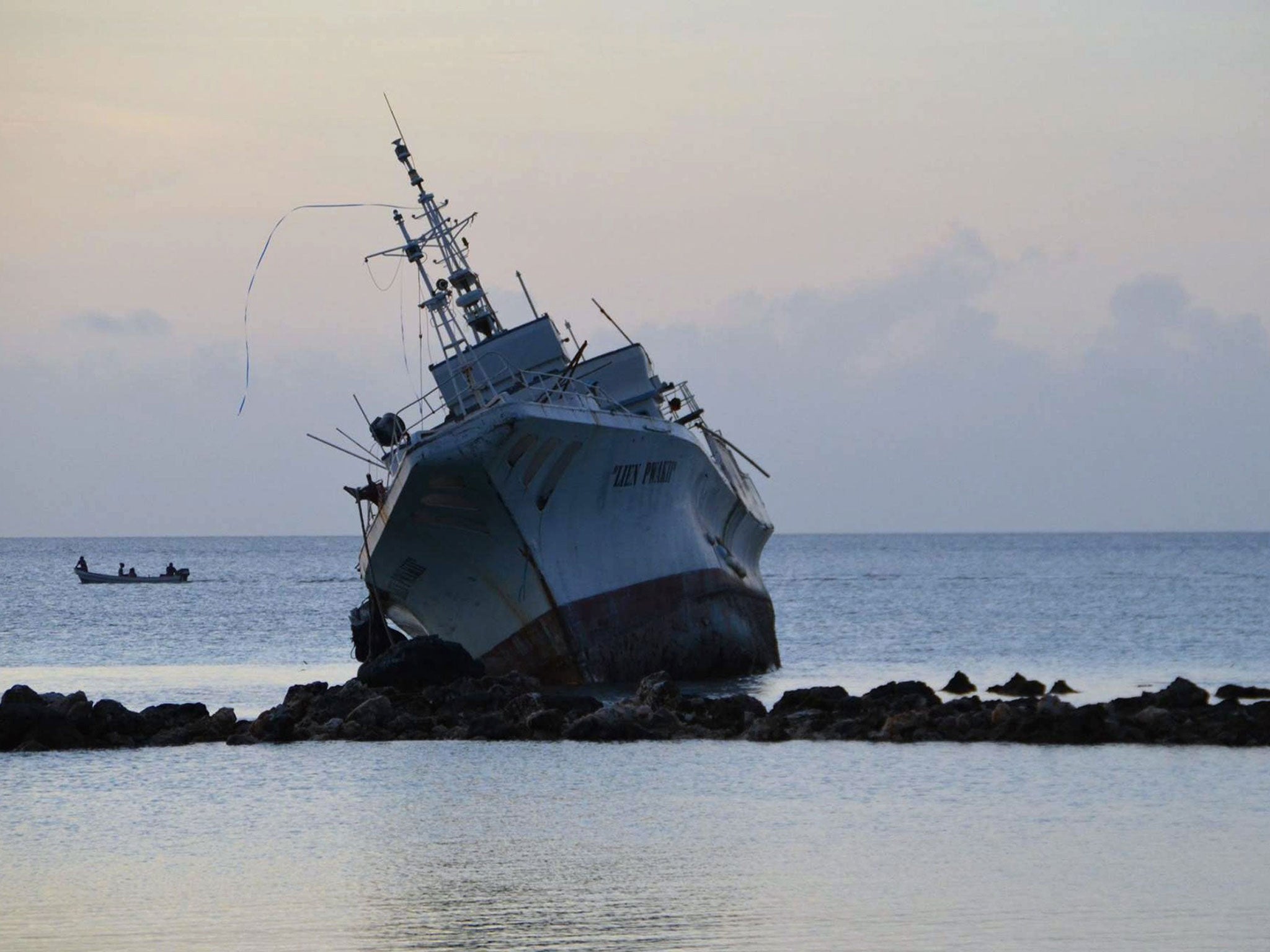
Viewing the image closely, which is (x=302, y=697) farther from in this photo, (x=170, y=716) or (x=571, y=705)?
(x=571, y=705)

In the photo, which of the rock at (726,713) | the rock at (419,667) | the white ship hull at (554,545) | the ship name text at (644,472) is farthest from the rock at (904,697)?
the rock at (419,667)

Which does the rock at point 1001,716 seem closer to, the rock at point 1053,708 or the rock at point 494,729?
the rock at point 1053,708

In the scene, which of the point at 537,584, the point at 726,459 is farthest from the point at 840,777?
the point at 726,459

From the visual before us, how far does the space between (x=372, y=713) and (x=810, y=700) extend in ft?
20.1

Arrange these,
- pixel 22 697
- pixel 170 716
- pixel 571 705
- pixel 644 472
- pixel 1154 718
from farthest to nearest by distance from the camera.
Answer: pixel 644 472 → pixel 22 697 → pixel 170 716 → pixel 571 705 → pixel 1154 718

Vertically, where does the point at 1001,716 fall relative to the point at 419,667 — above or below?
below

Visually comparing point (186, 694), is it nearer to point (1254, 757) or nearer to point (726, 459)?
point (726, 459)

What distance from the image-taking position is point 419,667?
27500mm

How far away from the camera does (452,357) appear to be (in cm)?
3406

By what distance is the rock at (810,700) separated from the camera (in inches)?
963

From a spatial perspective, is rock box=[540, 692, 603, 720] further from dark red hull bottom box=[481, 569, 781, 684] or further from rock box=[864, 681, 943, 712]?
dark red hull bottom box=[481, 569, 781, 684]

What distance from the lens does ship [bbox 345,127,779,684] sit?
1102 inches

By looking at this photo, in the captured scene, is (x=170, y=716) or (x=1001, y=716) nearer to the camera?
(x=1001, y=716)

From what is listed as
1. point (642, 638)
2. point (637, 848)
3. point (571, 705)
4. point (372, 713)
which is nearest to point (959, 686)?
point (642, 638)
